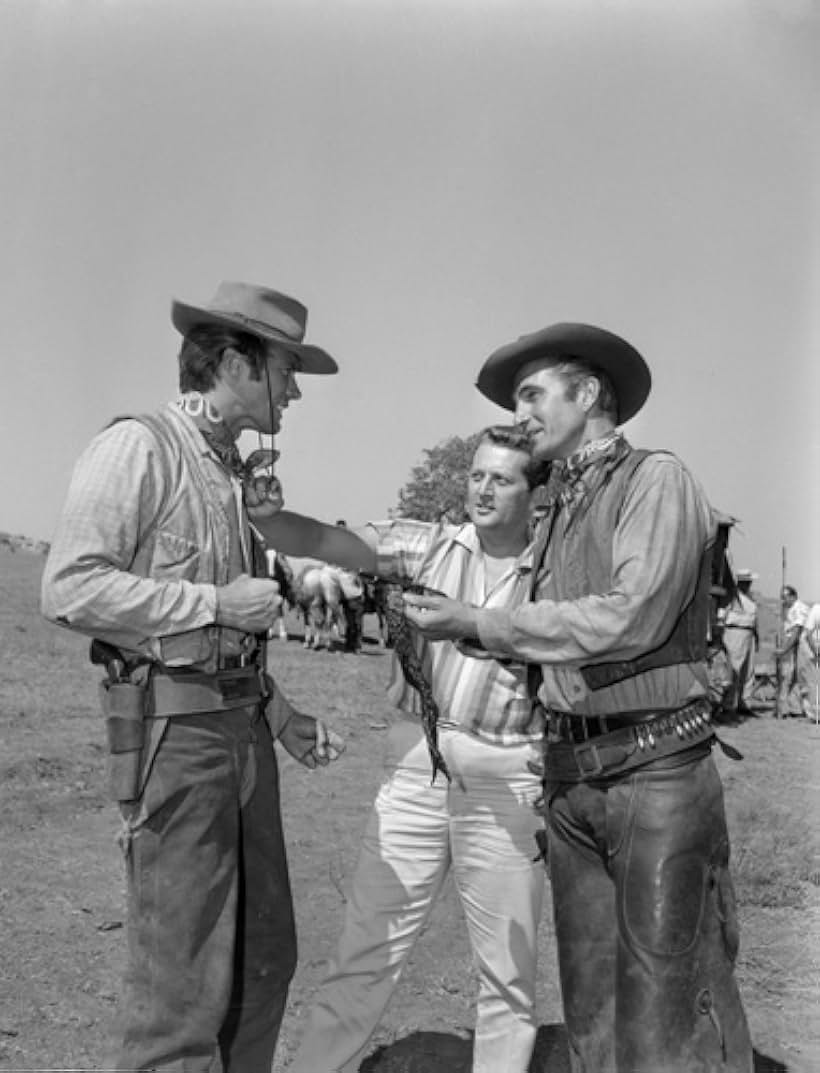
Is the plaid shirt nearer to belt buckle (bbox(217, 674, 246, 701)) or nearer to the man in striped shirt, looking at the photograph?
belt buckle (bbox(217, 674, 246, 701))

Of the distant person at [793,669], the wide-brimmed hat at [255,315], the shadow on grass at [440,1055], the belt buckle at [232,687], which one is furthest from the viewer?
the distant person at [793,669]

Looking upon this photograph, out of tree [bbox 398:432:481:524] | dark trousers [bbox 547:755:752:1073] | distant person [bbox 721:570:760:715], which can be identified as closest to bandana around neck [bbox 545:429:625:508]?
dark trousers [bbox 547:755:752:1073]

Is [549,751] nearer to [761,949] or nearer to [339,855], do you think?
[761,949]

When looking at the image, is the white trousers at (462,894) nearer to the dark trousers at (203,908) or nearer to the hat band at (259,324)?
the dark trousers at (203,908)

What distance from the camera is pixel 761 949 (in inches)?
247

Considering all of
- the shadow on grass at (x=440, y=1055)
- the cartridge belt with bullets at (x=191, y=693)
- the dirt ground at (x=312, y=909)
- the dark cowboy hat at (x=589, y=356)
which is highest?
the dark cowboy hat at (x=589, y=356)

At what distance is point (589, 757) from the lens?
10.8 ft

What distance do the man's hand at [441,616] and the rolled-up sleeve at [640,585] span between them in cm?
21

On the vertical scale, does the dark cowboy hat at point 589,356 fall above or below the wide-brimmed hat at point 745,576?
above

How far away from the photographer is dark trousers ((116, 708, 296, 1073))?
307cm

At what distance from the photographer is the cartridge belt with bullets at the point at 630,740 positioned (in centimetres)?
321

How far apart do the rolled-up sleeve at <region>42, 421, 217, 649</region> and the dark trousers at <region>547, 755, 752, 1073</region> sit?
133cm

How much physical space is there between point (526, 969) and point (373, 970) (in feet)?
1.84

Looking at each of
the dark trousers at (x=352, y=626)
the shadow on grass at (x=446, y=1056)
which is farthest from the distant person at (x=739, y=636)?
the shadow on grass at (x=446, y=1056)
